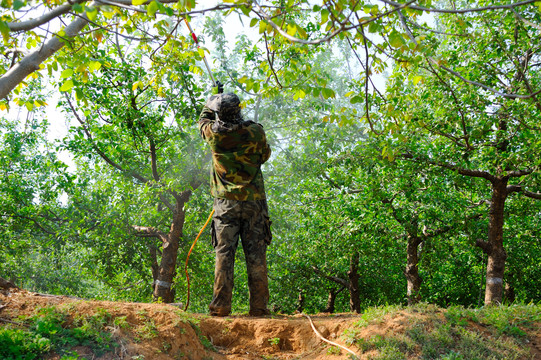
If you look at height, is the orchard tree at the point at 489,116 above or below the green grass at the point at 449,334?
above

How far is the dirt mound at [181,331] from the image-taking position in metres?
3.62

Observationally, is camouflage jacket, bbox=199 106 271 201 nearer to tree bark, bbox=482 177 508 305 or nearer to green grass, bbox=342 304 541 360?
green grass, bbox=342 304 541 360

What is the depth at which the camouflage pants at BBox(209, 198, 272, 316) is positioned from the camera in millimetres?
5363

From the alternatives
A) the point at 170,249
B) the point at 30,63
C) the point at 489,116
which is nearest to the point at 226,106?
the point at 30,63

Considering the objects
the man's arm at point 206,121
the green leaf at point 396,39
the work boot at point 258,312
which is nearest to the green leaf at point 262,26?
the green leaf at point 396,39

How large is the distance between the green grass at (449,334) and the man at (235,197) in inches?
60.8

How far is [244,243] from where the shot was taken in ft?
18.4

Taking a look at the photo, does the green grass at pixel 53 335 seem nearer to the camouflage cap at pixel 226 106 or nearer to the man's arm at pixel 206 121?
the man's arm at pixel 206 121

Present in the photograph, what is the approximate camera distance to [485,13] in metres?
6.87

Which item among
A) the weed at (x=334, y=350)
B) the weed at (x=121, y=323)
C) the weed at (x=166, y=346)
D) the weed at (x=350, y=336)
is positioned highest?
the weed at (x=121, y=323)

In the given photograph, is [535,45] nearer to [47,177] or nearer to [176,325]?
[176,325]

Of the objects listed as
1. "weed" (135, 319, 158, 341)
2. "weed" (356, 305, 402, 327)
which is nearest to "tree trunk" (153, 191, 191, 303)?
"weed" (135, 319, 158, 341)

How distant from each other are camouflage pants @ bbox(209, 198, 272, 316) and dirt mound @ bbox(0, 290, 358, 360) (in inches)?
13.1

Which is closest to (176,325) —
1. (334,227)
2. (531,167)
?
(531,167)
